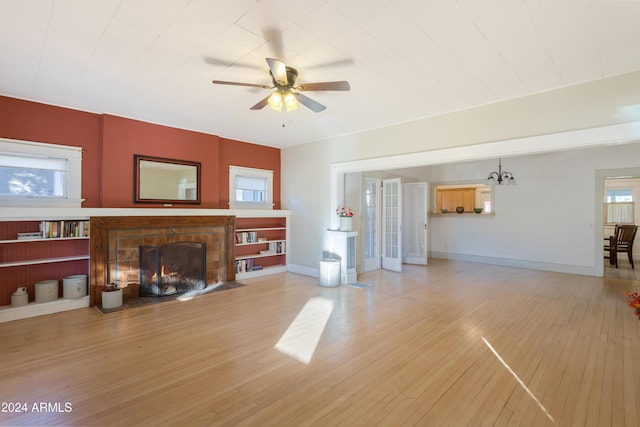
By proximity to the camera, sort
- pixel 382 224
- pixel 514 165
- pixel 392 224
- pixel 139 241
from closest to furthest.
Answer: pixel 139 241
pixel 392 224
pixel 382 224
pixel 514 165

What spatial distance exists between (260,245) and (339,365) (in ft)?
13.7

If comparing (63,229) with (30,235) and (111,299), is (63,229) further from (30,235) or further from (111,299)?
(111,299)

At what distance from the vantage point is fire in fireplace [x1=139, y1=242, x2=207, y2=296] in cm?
472

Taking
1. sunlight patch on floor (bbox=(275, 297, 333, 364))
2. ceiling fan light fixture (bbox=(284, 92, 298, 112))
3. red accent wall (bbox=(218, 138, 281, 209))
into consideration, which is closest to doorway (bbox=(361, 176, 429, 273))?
red accent wall (bbox=(218, 138, 281, 209))

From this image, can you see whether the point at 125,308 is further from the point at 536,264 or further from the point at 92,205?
the point at 536,264

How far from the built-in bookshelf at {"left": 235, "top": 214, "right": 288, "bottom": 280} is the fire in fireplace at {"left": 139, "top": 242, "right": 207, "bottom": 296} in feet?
2.73

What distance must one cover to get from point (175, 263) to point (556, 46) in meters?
5.56

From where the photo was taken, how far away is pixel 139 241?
15.3 feet

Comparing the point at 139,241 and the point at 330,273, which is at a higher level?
the point at 139,241

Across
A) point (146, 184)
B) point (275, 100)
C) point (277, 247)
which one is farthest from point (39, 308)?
point (275, 100)

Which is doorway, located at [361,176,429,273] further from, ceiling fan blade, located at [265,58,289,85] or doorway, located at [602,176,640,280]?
doorway, located at [602,176,640,280]

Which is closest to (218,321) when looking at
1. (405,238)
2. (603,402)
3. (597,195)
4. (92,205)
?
(92,205)

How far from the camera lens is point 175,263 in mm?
5000

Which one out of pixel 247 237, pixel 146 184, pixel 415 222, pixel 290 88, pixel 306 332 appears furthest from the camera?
pixel 415 222
